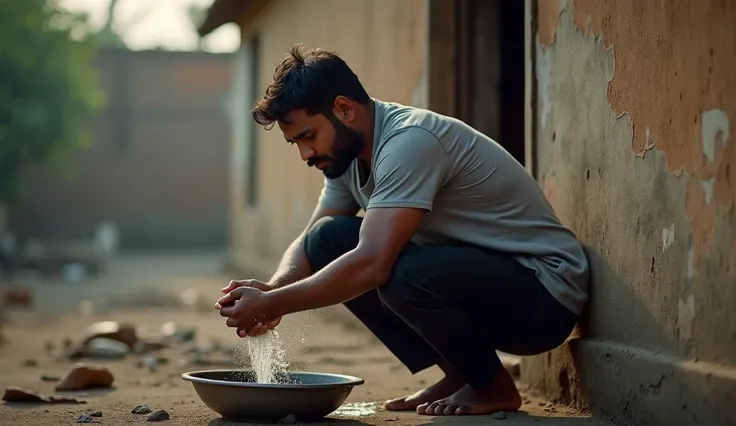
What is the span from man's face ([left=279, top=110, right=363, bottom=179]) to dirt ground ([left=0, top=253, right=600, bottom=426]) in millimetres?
751

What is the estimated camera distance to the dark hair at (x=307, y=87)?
3447 millimetres

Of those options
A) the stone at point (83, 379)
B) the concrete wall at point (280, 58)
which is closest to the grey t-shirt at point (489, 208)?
the stone at point (83, 379)

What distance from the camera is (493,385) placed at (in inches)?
141

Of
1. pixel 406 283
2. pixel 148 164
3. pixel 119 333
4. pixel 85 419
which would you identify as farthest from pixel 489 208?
pixel 148 164

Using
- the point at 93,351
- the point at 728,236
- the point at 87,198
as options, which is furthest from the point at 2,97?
the point at 728,236

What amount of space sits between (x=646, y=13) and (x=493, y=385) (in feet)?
4.14

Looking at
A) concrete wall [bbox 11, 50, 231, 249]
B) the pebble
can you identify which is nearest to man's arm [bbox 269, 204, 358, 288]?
the pebble

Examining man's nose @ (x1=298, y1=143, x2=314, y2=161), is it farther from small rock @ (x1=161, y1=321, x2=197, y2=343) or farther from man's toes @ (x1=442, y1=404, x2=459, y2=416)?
small rock @ (x1=161, y1=321, x2=197, y2=343)

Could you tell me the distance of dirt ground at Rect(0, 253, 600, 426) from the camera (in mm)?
3658

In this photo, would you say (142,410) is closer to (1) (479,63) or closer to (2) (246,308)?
(2) (246,308)

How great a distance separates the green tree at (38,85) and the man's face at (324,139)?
15696 millimetres

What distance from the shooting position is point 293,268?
151 inches

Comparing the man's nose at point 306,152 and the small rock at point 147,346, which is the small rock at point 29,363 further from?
the man's nose at point 306,152

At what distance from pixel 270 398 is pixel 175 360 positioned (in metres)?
2.92
